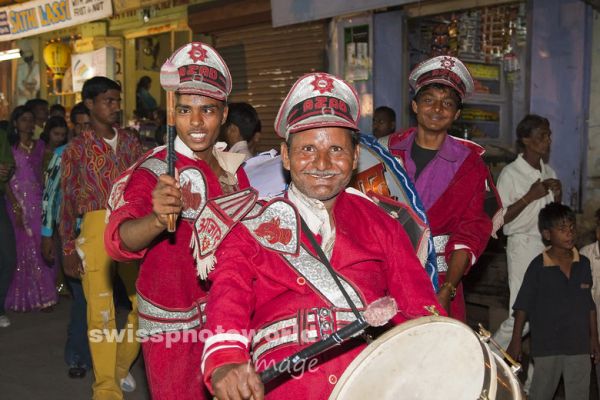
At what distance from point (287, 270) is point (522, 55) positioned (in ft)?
24.1

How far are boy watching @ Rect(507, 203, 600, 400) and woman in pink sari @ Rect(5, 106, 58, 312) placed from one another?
569 centimetres

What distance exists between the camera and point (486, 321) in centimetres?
754

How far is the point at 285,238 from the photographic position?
2613mm

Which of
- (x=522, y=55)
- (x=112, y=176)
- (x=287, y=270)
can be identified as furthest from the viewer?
(x=522, y=55)

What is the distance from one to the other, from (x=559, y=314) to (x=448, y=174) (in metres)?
1.54

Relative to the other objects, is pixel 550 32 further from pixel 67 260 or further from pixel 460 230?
pixel 67 260

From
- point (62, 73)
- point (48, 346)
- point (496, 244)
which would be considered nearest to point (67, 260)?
point (48, 346)

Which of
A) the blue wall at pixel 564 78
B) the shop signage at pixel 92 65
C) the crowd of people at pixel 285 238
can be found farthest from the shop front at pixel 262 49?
the crowd of people at pixel 285 238

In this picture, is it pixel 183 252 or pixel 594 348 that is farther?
pixel 594 348

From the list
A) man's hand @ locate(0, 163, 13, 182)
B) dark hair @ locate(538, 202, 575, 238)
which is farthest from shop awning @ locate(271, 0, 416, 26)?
man's hand @ locate(0, 163, 13, 182)

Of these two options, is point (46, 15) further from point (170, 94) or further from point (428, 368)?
point (428, 368)

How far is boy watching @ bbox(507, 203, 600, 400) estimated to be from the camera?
5.04 metres

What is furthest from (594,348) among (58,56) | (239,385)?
(58,56)

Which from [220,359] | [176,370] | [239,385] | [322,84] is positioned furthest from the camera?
[176,370]
